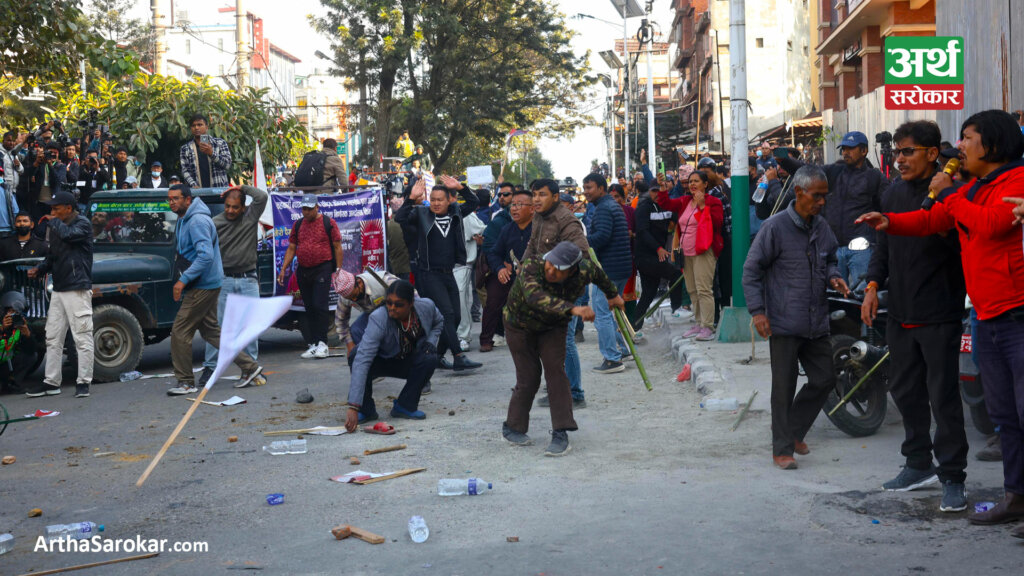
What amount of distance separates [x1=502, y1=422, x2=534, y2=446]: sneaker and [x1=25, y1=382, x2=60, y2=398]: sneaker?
5266 mm

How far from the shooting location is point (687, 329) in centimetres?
1325

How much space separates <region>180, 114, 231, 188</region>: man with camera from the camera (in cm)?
1381

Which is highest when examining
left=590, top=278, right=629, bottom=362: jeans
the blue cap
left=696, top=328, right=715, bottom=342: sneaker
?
the blue cap

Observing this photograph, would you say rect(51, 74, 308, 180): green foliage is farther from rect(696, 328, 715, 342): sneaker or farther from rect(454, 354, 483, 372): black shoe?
rect(696, 328, 715, 342): sneaker

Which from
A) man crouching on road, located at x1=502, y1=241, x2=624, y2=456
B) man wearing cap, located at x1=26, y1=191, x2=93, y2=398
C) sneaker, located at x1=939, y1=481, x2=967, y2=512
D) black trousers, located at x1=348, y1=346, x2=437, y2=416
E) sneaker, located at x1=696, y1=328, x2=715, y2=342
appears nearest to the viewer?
sneaker, located at x1=939, y1=481, x2=967, y2=512

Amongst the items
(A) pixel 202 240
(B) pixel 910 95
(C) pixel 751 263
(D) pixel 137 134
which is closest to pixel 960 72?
(B) pixel 910 95

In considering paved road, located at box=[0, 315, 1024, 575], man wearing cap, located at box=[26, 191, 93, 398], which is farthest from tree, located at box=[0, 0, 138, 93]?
paved road, located at box=[0, 315, 1024, 575]

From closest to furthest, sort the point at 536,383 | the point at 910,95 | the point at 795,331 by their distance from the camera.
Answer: the point at 795,331, the point at 536,383, the point at 910,95

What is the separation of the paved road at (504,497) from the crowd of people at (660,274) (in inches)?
13.8

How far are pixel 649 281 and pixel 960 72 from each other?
417 cm

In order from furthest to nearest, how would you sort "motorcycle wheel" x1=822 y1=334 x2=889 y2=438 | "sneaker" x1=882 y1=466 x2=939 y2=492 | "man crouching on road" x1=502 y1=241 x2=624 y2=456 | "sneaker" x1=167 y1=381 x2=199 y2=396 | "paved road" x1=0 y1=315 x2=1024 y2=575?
1. "sneaker" x1=167 y1=381 x2=199 y2=396
2. "motorcycle wheel" x1=822 y1=334 x2=889 y2=438
3. "man crouching on road" x1=502 y1=241 x2=624 y2=456
4. "sneaker" x1=882 y1=466 x2=939 y2=492
5. "paved road" x1=0 y1=315 x2=1024 y2=575

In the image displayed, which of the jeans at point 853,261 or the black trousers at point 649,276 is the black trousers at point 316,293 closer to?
the black trousers at point 649,276

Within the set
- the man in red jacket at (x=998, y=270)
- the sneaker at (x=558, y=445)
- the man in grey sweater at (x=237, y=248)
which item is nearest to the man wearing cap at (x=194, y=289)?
the man in grey sweater at (x=237, y=248)

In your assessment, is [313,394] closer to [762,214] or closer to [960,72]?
[762,214]
